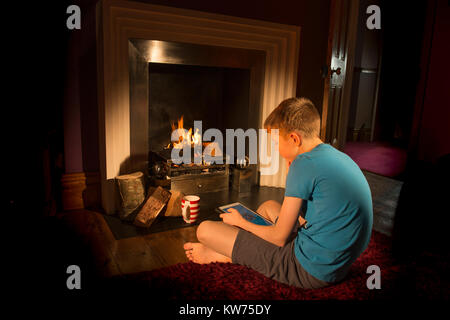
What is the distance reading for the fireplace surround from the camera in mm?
2164

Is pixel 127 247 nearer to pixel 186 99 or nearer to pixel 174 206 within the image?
pixel 174 206

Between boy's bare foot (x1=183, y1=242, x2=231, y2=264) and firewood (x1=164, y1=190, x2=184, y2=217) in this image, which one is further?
firewood (x1=164, y1=190, x2=184, y2=217)

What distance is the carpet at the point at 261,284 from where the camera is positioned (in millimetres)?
1297

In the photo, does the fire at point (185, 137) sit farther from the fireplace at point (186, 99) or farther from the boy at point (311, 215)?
the boy at point (311, 215)

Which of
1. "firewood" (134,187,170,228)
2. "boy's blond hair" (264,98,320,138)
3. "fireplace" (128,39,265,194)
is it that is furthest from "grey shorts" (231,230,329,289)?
"fireplace" (128,39,265,194)

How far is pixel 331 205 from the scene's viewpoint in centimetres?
117

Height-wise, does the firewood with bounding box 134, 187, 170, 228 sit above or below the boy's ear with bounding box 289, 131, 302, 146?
below

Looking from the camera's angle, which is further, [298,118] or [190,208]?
[190,208]

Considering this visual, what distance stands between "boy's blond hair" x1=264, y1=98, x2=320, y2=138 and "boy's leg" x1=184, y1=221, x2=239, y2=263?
51 cm

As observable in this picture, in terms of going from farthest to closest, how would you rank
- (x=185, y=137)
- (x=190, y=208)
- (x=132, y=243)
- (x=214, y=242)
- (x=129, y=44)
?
(x=185, y=137), (x=129, y=44), (x=190, y=208), (x=132, y=243), (x=214, y=242)

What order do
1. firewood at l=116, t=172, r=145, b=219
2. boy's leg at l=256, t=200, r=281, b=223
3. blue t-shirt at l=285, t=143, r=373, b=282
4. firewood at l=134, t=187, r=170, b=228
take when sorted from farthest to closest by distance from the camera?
1. firewood at l=116, t=172, r=145, b=219
2. firewood at l=134, t=187, r=170, b=228
3. boy's leg at l=256, t=200, r=281, b=223
4. blue t-shirt at l=285, t=143, r=373, b=282

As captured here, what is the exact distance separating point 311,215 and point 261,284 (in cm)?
41

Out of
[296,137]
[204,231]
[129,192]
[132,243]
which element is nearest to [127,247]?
[132,243]

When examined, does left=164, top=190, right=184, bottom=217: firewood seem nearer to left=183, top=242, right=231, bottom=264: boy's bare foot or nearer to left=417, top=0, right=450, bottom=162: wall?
left=183, top=242, right=231, bottom=264: boy's bare foot
